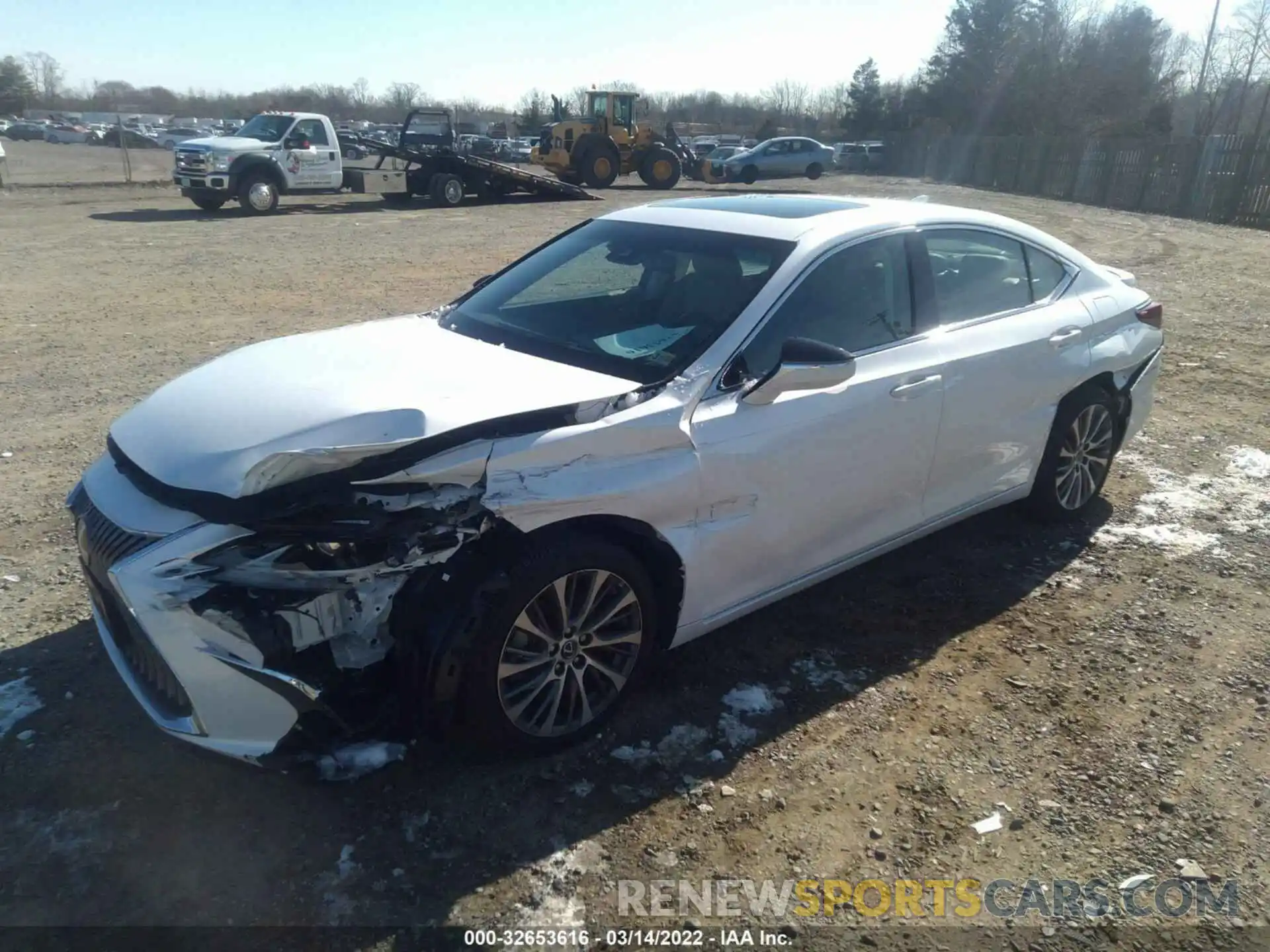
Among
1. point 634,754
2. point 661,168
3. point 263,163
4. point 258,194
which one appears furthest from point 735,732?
point 661,168

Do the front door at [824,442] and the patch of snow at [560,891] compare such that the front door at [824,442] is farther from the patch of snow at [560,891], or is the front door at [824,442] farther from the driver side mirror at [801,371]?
the patch of snow at [560,891]

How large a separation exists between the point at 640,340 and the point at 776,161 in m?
34.2

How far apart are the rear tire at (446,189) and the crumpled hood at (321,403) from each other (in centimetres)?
2041

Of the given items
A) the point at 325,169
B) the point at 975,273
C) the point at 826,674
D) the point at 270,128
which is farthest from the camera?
the point at 325,169

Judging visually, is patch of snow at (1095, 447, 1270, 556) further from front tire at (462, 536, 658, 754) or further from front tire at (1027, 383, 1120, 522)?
front tire at (462, 536, 658, 754)

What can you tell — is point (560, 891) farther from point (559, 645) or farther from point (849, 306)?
point (849, 306)

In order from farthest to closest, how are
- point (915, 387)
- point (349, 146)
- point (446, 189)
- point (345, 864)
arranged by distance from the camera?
point (349, 146), point (446, 189), point (915, 387), point (345, 864)

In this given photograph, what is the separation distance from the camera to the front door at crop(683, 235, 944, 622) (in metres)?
3.21

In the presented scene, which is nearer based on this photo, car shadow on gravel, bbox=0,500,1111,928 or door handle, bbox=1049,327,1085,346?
car shadow on gravel, bbox=0,500,1111,928

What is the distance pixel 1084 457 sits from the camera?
4789 millimetres

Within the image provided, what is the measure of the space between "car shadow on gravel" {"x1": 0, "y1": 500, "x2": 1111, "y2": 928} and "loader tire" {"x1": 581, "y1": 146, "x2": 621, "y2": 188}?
2617 cm

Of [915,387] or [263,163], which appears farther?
[263,163]

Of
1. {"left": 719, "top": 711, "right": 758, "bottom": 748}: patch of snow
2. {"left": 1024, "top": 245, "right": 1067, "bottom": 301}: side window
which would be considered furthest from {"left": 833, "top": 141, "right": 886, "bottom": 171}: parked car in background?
{"left": 719, "top": 711, "right": 758, "bottom": 748}: patch of snow

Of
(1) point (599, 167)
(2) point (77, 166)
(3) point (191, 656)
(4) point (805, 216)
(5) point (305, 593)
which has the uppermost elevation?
(1) point (599, 167)
